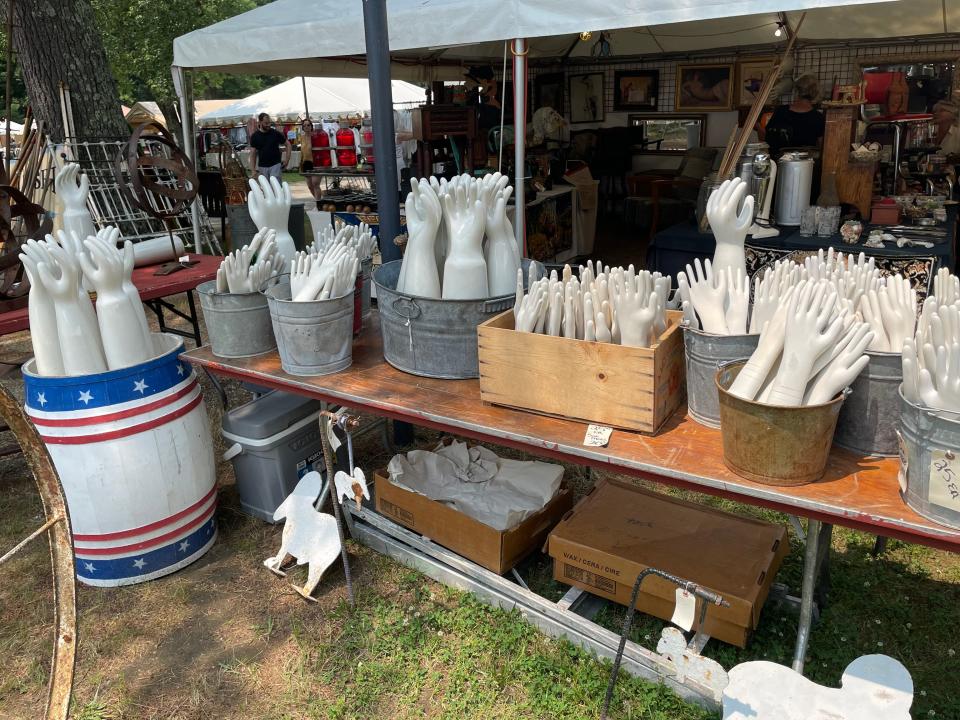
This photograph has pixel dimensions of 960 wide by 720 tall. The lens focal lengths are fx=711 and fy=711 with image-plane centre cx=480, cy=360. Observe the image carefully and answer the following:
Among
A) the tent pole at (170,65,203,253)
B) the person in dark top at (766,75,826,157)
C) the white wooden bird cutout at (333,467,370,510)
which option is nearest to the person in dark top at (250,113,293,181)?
the tent pole at (170,65,203,253)

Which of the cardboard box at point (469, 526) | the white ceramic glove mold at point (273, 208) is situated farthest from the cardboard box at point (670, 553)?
the white ceramic glove mold at point (273, 208)

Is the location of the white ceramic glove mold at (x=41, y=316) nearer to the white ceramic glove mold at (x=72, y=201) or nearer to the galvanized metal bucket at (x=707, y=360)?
the white ceramic glove mold at (x=72, y=201)

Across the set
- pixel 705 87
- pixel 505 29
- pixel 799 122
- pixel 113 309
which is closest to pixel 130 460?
pixel 113 309

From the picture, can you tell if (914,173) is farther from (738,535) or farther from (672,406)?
(672,406)

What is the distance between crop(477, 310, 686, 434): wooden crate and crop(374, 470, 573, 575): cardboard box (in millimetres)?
→ 702

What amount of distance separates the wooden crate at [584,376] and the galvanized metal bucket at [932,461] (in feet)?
1.73

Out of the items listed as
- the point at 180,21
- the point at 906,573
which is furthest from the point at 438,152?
the point at 180,21

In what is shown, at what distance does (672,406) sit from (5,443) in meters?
3.69

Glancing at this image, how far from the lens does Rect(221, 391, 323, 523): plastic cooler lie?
2834 mm

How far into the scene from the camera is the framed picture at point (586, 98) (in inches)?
355

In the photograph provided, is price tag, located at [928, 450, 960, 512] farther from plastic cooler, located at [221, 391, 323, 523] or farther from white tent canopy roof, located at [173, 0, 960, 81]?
white tent canopy roof, located at [173, 0, 960, 81]

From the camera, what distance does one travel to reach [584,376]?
1.76 meters

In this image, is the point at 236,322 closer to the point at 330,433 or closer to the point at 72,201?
the point at 330,433

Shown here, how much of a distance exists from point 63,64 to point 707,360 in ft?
24.0
